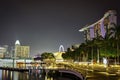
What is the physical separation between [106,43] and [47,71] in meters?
30.7

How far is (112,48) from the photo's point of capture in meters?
93.6

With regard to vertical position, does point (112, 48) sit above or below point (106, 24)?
below

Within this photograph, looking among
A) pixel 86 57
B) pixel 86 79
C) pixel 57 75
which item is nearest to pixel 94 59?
pixel 86 57

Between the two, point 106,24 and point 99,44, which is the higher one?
point 106,24

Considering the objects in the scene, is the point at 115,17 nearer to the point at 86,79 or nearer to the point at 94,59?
the point at 94,59

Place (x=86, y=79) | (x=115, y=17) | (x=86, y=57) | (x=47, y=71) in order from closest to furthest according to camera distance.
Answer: (x=86, y=79), (x=47, y=71), (x=86, y=57), (x=115, y=17)

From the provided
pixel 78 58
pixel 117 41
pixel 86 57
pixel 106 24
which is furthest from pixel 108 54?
pixel 106 24

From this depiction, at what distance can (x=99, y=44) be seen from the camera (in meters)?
108

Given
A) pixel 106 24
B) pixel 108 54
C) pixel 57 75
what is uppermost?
pixel 106 24

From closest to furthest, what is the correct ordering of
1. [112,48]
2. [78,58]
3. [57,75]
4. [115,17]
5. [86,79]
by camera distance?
[86,79] → [112,48] → [57,75] → [78,58] → [115,17]

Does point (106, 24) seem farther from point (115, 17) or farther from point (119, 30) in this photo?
point (119, 30)

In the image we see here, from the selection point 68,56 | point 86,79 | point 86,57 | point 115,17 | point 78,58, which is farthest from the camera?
point 115,17

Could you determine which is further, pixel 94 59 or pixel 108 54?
pixel 94 59

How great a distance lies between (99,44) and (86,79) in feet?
216
